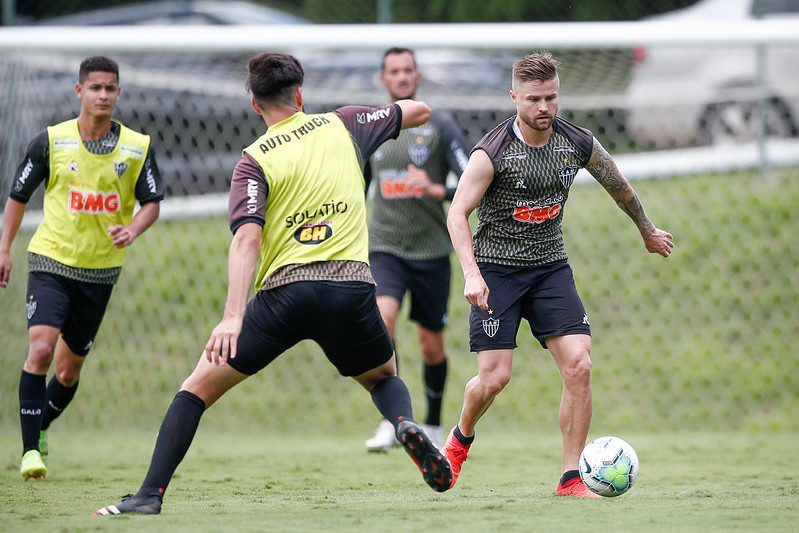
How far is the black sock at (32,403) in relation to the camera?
19.0ft

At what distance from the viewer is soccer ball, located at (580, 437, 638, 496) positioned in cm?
461

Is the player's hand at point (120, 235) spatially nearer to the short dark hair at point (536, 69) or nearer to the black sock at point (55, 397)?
the black sock at point (55, 397)

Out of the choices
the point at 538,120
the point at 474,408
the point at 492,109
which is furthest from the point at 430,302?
the point at 492,109

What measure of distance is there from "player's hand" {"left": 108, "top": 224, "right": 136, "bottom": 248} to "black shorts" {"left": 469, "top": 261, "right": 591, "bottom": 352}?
208 centimetres

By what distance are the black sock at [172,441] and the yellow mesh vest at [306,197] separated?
2.01ft

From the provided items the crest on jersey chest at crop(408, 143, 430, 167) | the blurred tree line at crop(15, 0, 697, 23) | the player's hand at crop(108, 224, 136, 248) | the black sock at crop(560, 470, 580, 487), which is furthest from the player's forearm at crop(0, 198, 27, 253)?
the blurred tree line at crop(15, 0, 697, 23)

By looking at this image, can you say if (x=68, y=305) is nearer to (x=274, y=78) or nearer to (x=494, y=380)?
(x=274, y=78)

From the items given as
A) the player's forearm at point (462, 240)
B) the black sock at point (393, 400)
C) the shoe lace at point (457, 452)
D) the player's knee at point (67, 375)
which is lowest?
the player's knee at point (67, 375)

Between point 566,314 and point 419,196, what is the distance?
2.25 m

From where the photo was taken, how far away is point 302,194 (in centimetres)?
426

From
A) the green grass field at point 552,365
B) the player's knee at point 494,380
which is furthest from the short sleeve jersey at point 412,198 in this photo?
the player's knee at point 494,380

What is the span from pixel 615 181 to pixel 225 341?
2142 mm

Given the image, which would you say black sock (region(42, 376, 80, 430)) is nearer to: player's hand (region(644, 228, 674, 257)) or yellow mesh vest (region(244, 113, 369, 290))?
yellow mesh vest (region(244, 113, 369, 290))

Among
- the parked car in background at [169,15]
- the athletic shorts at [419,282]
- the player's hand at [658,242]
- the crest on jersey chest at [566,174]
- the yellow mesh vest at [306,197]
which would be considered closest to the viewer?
the yellow mesh vest at [306,197]
